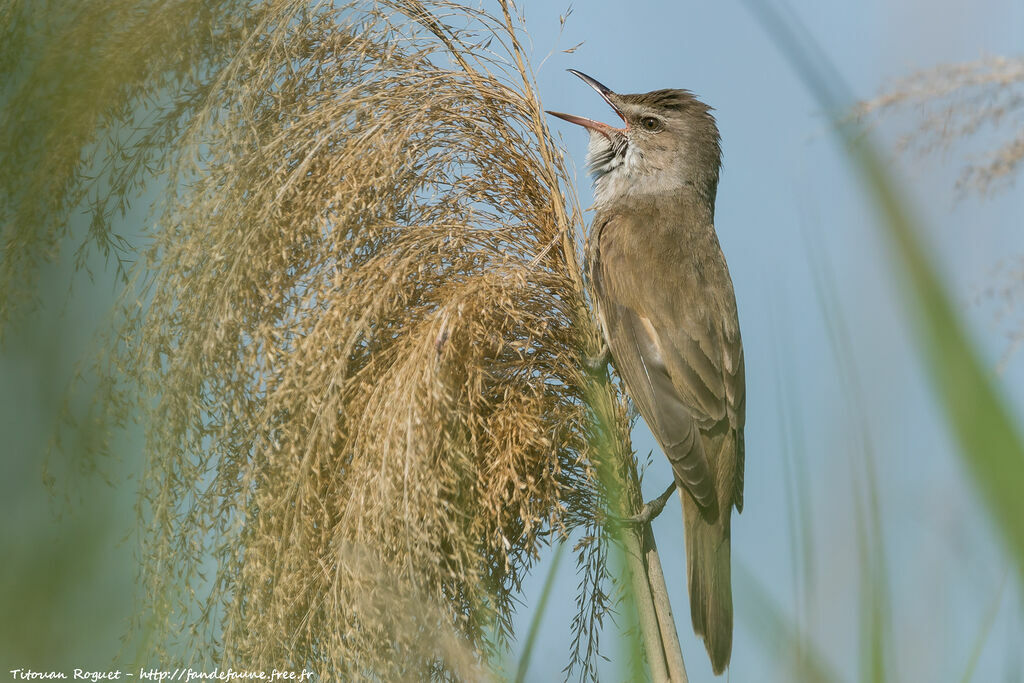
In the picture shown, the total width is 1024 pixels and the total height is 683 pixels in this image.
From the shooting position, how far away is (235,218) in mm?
1793

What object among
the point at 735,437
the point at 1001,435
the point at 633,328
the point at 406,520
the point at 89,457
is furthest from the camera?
the point at 633,328

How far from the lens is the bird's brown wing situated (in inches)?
107

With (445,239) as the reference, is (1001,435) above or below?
below

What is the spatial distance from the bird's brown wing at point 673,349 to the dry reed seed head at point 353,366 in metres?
0.66

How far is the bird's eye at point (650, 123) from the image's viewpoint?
12.0 ft

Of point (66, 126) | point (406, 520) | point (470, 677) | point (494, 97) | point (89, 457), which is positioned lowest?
point (470, 677)

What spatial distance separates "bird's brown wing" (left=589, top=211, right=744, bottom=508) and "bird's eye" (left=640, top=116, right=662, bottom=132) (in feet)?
1.47

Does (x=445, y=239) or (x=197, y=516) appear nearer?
(x=197, y=516)

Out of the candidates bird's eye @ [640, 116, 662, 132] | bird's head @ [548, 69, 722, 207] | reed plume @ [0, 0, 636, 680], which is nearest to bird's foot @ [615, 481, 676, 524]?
reed plume @ [0, 0, 636, 680]

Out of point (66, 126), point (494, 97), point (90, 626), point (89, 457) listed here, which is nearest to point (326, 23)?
point (494, 97)

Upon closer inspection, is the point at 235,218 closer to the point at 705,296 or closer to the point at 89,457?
the point at 89,457

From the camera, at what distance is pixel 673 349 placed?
120 inches

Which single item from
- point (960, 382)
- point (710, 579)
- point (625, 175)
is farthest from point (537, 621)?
point (625, 175)

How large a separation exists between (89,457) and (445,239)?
88cm
